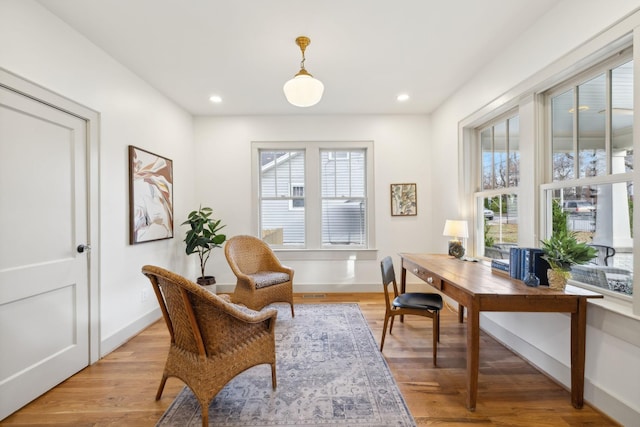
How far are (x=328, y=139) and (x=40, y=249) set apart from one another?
10.9 feet

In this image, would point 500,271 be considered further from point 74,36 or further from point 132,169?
point 74,36

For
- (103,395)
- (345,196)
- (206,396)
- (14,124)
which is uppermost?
(14,124)

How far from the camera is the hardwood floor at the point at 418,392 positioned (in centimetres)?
166

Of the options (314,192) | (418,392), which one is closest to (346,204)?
(314,192)

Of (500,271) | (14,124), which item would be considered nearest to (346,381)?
(500,271)

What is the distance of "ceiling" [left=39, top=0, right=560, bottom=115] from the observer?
195 cm

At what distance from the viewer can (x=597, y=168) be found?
182 centimetres

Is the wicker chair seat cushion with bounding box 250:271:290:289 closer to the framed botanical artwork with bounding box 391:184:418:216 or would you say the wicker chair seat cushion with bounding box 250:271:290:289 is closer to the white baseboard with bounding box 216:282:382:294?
the white baseboard with bounding box 216:282:382:294

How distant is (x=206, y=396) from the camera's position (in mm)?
1549

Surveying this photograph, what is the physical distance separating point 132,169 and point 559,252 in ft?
11.9

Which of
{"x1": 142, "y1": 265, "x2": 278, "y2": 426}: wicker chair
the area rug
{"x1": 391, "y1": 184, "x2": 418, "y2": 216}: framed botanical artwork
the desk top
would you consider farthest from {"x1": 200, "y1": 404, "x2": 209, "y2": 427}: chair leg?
{"x1": 391, "y1": 184, "x2": 418, "y2": 216}: framed botanical artwork

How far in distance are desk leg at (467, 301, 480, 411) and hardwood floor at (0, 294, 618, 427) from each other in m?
0.10

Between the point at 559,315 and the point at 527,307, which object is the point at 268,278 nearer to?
the point at 527,307

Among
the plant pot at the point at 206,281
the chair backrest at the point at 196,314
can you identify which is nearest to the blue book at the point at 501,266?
the chair backrest at the point at 196,314
